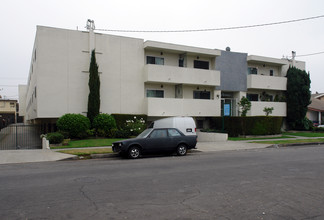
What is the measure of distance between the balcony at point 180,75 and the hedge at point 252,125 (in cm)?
396

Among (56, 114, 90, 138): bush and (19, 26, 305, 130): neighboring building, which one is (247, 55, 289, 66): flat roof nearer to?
(19, 26, 305, 130): neighboring building

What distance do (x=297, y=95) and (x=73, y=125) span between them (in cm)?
2272

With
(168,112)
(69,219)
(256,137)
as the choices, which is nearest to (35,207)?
(69,219)

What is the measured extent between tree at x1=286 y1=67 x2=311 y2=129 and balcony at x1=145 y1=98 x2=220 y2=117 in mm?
8970

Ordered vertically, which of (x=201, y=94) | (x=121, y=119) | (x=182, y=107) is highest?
Result: (x=201, y=94)

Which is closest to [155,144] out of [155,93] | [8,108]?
[155,93]

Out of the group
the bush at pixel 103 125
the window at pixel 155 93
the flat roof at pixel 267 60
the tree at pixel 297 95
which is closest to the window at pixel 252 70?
the flat roof at pixel 267 60

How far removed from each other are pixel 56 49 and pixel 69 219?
60.4ft

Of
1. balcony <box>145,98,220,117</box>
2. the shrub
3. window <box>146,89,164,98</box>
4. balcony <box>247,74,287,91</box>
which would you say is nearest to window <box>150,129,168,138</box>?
the shrub

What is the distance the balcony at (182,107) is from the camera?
2286 cm

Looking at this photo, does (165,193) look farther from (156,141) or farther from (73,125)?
(73,125)

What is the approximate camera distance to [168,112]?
23.4m

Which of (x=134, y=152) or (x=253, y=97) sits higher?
(x=253, y=97)

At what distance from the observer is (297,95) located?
28.8m
